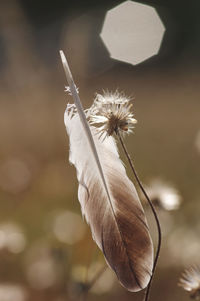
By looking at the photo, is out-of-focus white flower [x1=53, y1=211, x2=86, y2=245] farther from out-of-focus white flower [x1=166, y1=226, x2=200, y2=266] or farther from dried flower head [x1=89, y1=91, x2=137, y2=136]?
dried flower head [x1=89, y1=91, x2=137, y2=136]

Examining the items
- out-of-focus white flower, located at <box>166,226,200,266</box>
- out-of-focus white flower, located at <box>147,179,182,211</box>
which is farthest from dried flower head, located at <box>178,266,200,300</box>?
out-of-focus white flower, located at <box>166,226,200,266</box>

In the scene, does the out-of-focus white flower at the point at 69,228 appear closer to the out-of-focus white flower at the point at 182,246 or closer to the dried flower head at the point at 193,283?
the out-of-focus white flower at the point at 182,246

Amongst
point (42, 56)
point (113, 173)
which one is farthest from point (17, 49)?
point (42, 56)

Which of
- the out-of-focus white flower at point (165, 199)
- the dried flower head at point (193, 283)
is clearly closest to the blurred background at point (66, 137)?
the out-of-focus white flower at point (165, 199)

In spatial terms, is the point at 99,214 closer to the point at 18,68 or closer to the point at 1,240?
the point at 1,240

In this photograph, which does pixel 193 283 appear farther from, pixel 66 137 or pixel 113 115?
pixel 66 137

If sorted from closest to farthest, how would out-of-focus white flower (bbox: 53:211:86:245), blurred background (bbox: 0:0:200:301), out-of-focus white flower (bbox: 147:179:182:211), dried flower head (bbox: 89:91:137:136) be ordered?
dried flower head (bbox: 89:91:137:136) < out-of-focus white flower (bbox: 147:179:182:211) < blurred background (bbox: 0:0:200:301) < out-of-focus white flower (bbox: 53:211:86:245)

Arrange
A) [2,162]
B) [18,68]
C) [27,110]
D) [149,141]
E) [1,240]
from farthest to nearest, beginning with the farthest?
1. [27,110]
2. [149,141]
3. [2,162]
4. [18,68]
5. [1,240]
